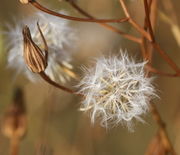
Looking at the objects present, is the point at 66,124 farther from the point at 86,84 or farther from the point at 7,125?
the point at 86,84

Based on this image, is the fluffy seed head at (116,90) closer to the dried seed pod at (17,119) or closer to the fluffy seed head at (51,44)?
the fluffy seed head at (51,44)

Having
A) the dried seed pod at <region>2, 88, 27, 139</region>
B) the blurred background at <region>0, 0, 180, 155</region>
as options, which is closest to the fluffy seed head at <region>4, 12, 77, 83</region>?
the dried seed pod at <region>2, 88, 27, 139</region>

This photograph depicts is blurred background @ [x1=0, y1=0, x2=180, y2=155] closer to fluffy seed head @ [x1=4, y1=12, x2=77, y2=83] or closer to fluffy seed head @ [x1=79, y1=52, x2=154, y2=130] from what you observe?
fluffy seed head @ [x1=4, y1=12, x2=77, y2=83]

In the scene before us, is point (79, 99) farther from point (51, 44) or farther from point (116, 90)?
point (116, 90)

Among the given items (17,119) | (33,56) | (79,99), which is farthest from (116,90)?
(79,99)

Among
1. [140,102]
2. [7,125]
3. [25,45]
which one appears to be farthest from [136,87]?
[7,125]
